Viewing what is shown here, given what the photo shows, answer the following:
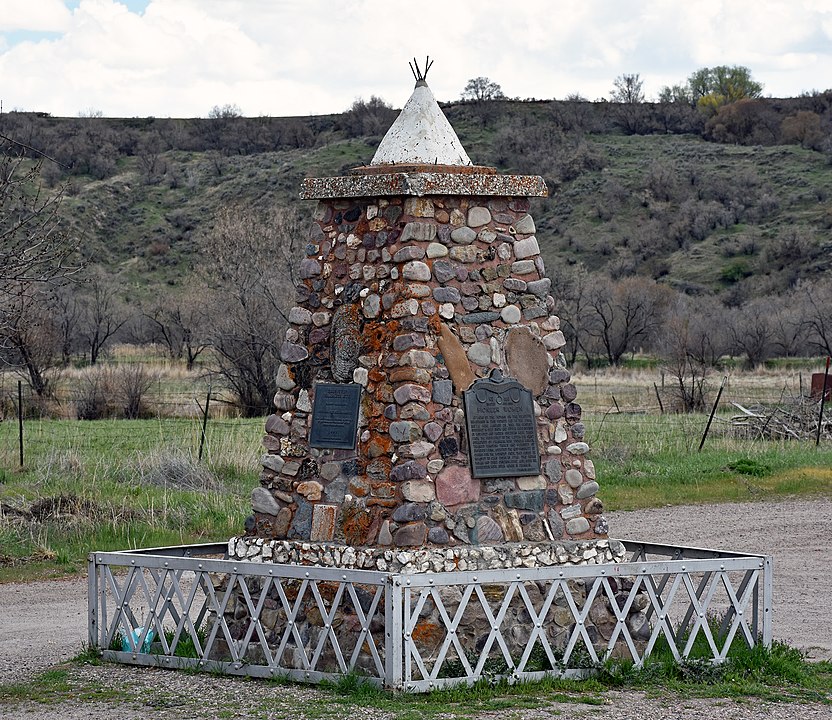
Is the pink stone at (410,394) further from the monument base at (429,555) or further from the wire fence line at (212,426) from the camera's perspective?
the wire fence line at (212,426)

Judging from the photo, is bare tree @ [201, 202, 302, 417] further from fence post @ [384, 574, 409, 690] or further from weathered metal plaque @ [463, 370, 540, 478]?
fence post @ [384, 574, 409, 690]

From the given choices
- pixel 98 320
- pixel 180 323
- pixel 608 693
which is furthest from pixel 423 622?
pixel 180 323

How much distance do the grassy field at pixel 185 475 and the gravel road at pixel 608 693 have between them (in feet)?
3.46

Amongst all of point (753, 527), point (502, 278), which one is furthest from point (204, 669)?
point (753, 527)

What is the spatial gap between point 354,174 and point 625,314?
1380 inches

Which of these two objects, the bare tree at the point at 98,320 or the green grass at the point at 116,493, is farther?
the bare tree at the point at 98,320

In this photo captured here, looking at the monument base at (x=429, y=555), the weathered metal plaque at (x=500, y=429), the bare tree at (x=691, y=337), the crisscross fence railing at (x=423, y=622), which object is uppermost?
the bare tree at (x=691, y=337)

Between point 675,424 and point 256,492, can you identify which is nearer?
point 256,492

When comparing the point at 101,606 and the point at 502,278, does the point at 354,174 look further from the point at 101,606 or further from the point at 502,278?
the point at 101,606

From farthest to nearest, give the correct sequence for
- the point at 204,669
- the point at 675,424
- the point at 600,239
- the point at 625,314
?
the point at 600,239
the point at 625,314
the point at 675,424
the point at 204,669

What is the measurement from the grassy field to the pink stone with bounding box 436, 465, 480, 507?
6245mm

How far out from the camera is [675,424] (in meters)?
24.3

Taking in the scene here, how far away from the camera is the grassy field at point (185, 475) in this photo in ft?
46.5

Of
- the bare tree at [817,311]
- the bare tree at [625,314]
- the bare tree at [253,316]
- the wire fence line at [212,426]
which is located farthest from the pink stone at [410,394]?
the bare tree at [625,314]
